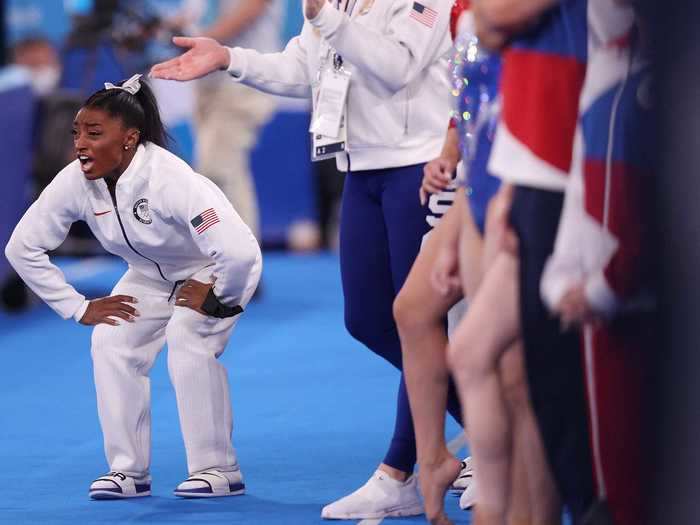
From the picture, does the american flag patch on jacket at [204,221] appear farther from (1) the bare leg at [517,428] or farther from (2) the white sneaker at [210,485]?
(1) the bare leg at [517,428]

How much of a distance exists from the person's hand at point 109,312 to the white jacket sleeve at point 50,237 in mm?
33

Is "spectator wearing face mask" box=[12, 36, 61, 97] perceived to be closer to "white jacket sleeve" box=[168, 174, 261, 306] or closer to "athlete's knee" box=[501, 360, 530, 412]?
"white jacket sleeve" box=[168, 174, 261, 306]

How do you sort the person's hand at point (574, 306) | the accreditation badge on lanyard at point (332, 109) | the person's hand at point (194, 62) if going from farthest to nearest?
the person's hand at point (194, 62), the accreditation badge on lanyard at point (332, 109), the person's hand at point (574, 306)

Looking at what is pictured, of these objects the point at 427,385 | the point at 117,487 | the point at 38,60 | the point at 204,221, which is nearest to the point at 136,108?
the point at 204,221

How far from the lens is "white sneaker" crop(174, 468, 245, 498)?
15.0ft

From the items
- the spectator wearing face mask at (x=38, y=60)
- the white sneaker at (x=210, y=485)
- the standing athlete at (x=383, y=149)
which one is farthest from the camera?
the spectator wearing face mask at (x=38, y=60)

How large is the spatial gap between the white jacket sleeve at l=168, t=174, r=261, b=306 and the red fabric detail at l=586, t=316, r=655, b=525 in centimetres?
164

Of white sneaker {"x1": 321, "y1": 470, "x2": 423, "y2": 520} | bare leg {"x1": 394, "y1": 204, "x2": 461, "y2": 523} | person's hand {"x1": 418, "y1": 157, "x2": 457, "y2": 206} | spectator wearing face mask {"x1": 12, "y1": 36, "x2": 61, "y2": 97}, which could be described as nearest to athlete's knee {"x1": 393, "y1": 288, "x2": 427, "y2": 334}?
bare leg {"x1": 394, "y1": 204, "x2": 461, "y2": 523}

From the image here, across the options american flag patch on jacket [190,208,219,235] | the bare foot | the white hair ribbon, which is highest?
the white hair ribbon

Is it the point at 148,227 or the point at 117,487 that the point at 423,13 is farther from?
the point at 117,487

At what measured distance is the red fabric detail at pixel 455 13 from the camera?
397 centimetres

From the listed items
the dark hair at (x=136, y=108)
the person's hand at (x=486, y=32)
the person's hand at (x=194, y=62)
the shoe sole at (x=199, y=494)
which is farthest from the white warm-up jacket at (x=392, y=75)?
the shoe sole at (x=199, y=494)

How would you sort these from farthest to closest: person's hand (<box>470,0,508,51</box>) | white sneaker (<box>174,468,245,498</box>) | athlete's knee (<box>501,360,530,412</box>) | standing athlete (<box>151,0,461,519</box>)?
1. white sneaker (<box>174,468,245,498</box>)
2. standing athlete (<box>151,0,461,519</box>)
3. athlete's knee (<box>501,360,530,412</box>)
4. person's hand (<box>470,0,508,51</box>)

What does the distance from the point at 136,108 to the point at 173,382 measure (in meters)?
0.90
